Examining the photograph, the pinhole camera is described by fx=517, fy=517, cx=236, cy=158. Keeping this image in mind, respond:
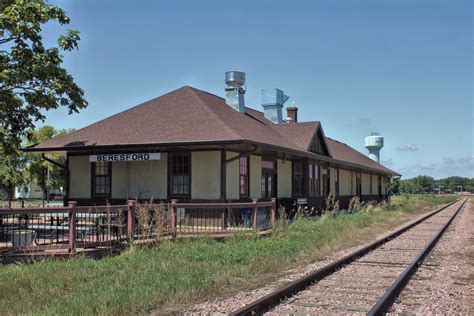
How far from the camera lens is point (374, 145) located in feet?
227

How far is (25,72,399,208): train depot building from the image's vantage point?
1900 centimetres

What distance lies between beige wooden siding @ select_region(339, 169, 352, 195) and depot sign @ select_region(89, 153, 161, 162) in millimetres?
20230

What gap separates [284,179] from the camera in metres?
26.0

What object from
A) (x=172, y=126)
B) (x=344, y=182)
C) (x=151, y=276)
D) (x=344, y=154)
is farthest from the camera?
(x=344, y=154)

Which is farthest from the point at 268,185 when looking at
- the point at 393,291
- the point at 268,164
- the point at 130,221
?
the point at 393,291

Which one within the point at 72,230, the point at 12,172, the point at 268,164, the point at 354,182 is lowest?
the point at 72,230

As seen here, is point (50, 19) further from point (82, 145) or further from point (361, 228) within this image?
point (361, 228)

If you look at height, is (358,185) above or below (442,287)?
above

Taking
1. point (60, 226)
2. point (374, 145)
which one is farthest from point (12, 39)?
point (374, 145)

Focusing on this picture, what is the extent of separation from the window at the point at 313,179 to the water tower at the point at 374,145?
41.1 m

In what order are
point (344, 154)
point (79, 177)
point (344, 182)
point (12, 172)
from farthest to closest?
point (12, 172), point (344, 154), point (344, 182), point (79, 177)

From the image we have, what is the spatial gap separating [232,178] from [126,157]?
4147 millimetres

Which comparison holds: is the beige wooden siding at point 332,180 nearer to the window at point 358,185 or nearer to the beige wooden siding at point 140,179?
the window at point 358,185

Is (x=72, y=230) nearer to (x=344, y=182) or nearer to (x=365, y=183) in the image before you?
(x=344, y=182)
